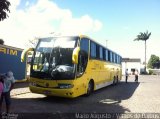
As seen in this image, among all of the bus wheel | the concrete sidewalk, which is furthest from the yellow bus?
the concrete sidewalk

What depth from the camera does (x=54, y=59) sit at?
40.8 ft

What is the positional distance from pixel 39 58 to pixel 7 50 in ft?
33.1

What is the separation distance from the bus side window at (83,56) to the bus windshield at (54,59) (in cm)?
61

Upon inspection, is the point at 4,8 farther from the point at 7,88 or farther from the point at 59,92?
the point at 7,88

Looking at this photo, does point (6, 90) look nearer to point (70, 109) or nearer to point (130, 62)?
point (70, 109)

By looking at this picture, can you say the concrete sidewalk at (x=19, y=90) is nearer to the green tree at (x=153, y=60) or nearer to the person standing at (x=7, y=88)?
the person standing at (x=7, y=88)

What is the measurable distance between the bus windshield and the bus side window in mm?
614

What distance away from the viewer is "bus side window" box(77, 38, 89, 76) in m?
12.9

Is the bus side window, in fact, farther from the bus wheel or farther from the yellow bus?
the bus wheel

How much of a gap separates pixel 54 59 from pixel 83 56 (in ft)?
5.96

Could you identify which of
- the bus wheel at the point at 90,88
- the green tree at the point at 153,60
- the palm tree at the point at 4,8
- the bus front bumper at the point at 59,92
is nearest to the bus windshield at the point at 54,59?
the bus front bumper at the point at 59,92

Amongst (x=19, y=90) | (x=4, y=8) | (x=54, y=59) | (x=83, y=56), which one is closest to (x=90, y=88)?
(x=83, y=56)

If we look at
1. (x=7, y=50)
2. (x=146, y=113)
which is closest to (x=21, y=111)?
(x=146, y=113)

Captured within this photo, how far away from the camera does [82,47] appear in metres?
13.5
